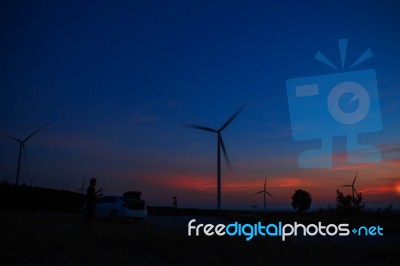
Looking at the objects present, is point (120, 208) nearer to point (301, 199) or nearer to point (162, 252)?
point (162, 252)

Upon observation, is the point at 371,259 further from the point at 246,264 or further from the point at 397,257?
the point at 246,264

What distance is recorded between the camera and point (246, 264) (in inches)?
400

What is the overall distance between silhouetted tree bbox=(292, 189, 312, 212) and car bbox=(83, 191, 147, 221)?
29952mm

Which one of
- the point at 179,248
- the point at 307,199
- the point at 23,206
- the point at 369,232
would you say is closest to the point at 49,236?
the point at 179,248

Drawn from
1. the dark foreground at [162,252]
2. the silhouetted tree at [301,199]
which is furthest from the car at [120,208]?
the silhouetted tree at [301,199]

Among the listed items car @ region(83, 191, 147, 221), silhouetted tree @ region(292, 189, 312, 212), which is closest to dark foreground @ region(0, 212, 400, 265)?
car @ region(83, 191, 147, 221)

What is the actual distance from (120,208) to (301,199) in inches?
1255

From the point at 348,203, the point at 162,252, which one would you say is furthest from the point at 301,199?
the point at 162,252

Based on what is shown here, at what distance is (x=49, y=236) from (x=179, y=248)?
4448 mm

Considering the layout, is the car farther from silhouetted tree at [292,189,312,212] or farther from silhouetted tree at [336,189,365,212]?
silhouetted tree at [292,189,312,212]

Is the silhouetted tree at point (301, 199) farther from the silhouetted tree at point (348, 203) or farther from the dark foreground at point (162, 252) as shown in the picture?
the dark foreground at point (162, 252)

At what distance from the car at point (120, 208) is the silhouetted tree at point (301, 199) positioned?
98.3 feet

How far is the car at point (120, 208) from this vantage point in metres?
24.5

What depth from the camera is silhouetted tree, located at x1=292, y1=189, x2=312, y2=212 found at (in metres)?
51.6
